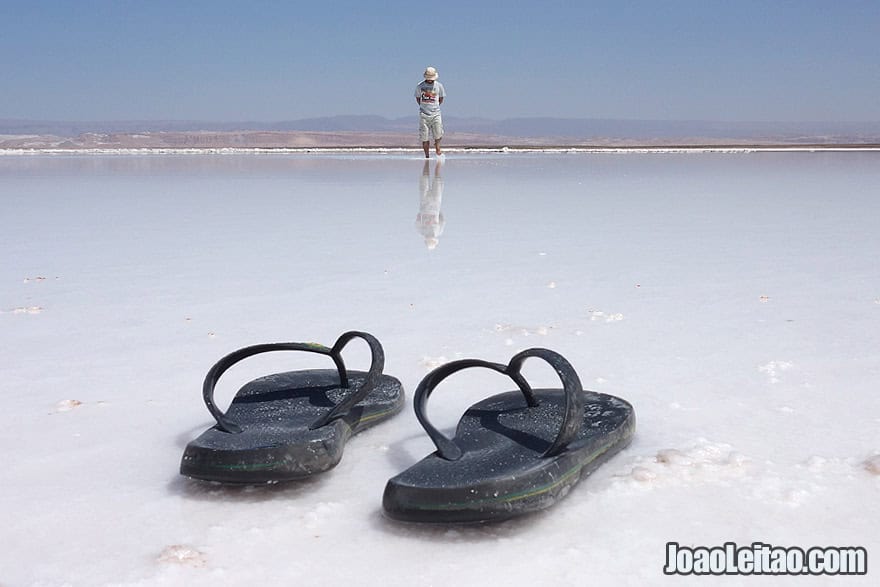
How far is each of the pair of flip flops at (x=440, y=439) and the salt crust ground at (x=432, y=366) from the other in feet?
0.16

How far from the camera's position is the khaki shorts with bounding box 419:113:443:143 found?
13.7 m

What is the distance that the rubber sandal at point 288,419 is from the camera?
1.58m

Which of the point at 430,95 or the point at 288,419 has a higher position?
the point at 430,95

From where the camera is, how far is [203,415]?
2.05m

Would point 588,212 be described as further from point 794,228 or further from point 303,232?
point 303,232

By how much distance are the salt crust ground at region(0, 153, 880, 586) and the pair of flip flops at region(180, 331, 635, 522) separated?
0.05 metres

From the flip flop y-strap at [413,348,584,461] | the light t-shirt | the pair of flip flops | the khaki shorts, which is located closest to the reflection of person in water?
the pair of flip flops

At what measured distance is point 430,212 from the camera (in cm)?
635

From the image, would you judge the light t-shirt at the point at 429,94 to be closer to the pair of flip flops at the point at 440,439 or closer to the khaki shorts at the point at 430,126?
the khaki shorts at the point at 430,126

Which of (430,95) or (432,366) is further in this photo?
(430,95)

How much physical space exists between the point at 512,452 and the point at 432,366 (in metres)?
0.80

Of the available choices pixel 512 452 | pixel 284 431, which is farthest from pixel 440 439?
pixel 284 431

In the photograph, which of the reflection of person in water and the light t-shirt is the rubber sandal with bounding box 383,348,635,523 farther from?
the light t-shirt

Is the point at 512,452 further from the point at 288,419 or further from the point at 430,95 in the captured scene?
the point at 430,95
